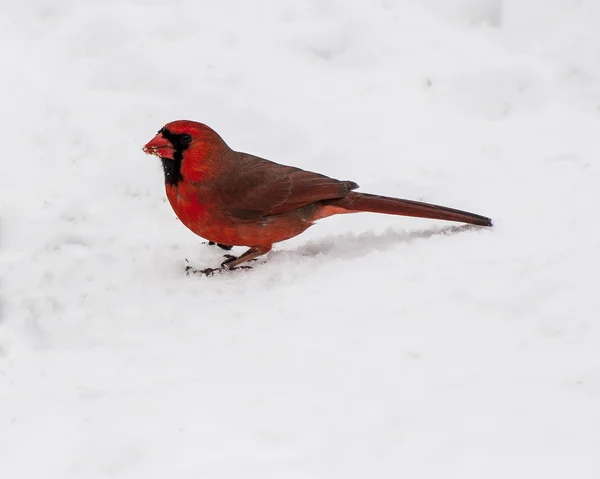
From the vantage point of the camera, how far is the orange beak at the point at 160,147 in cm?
438

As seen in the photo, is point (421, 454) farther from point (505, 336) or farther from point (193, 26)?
point (193, 26)

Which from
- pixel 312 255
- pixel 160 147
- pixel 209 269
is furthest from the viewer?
pixel 312 255

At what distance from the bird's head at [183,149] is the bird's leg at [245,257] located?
48 cm

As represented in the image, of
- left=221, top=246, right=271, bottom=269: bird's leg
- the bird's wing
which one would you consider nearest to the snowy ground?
left=221, top=246, right=271, bottom=269: bird's leg

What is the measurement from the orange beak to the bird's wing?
1.02ft

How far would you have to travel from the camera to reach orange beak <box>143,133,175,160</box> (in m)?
4.38

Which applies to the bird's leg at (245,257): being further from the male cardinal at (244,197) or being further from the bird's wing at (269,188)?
the bird's wing at (269,188)

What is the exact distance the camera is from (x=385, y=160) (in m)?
5.41

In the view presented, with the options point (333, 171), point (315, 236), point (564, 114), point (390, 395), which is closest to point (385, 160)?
point (333, 171)

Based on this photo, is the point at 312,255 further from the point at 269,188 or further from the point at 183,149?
the point at 183,149

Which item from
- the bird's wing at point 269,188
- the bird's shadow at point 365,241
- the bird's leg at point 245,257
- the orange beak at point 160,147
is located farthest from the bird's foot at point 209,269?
the orange beak at point 160,147

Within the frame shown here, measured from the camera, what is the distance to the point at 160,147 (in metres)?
4.39

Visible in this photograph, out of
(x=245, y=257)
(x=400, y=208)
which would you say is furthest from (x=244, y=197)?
(x=400, y=208)

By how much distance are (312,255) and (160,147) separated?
38.9 inches
